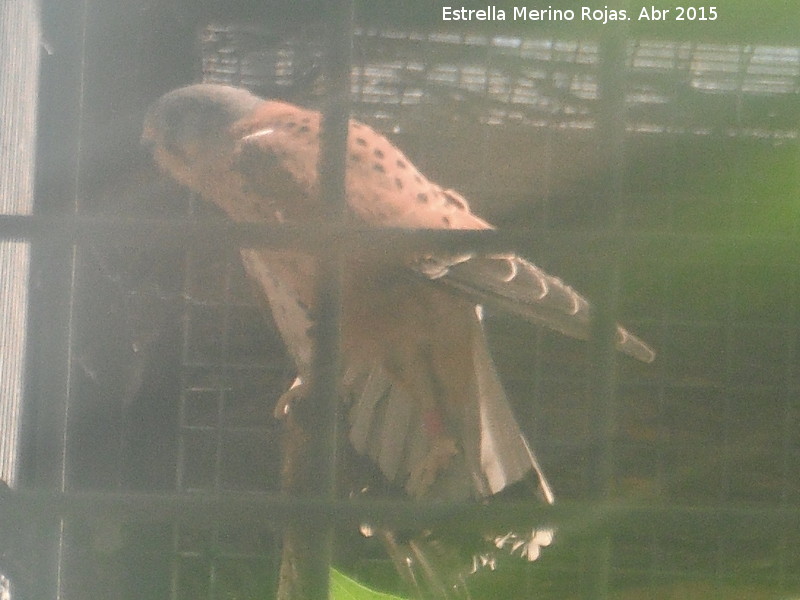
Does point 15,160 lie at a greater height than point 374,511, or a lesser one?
greater

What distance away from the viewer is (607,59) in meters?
0.44

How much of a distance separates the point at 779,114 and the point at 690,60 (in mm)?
103

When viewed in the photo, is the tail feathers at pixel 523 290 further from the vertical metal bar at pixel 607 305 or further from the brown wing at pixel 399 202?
the vertical metal bar at pixel 607 305

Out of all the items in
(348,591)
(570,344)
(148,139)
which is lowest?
(348,591)

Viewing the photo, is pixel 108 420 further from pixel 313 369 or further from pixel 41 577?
pixel 313 369

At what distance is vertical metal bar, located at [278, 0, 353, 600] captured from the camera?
1.41 feet

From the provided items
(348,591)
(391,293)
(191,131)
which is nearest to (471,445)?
(391,293)

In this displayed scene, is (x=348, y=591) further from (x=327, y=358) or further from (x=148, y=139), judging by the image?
(x=148, y=139)

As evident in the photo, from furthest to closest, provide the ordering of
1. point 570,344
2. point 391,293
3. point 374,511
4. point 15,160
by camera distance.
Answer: point 570,344, point 391,293, point 15,160, point 374,511

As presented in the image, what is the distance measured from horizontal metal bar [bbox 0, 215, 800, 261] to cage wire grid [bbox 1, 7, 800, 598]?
347mm

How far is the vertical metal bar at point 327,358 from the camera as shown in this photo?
0.43 meters

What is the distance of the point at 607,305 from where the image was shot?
16.7 inches

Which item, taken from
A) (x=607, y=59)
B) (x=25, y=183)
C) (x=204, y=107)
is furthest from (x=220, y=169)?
(x=607, y=59)

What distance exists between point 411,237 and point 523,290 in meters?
0.28
